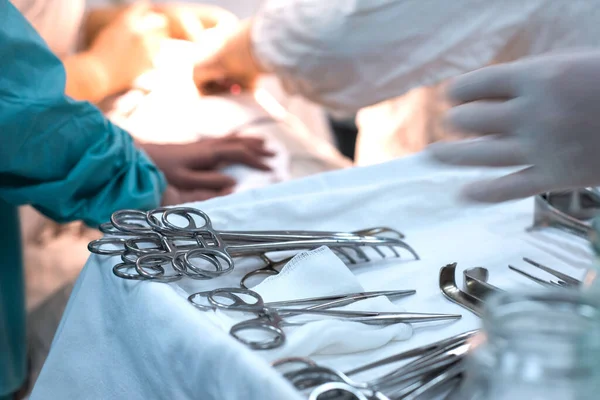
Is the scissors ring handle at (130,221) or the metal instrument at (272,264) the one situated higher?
the scissors ring handle at (130,221)

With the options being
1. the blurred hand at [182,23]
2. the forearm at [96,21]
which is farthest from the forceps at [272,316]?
the forearm at [96,21]

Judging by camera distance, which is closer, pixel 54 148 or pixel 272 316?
pixel 272 316

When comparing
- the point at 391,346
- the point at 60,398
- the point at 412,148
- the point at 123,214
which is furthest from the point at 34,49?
the point at 412,148

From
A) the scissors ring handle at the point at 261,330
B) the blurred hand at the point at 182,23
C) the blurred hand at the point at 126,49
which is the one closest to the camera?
the scissors ring handle at the point at 261,330

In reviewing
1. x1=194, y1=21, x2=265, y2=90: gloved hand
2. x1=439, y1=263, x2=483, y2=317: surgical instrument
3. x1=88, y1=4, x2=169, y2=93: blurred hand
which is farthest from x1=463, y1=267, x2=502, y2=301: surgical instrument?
x1=88, y1=4, x2=169, y2=93: blurred hand

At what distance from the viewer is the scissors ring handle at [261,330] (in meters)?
0.34

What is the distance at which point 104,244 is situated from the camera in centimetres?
43

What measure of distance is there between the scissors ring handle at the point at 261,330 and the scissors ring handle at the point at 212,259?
7 cm

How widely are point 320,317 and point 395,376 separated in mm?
73

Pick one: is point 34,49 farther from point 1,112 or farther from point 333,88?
point 333,88

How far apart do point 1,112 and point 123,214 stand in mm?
201

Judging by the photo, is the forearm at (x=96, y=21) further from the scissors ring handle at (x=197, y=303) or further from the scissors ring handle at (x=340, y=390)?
the scissors ring handle at (x=340, y=390)

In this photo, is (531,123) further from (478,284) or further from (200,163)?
(200,163)

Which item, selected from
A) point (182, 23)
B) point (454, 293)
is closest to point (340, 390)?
point (454, 293)
